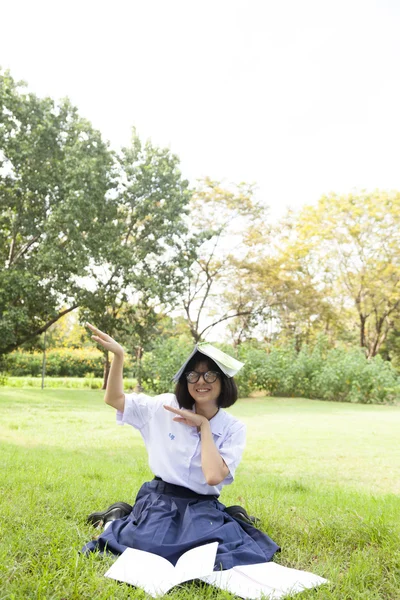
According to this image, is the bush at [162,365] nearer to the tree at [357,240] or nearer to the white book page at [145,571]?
the tree at [357,240]

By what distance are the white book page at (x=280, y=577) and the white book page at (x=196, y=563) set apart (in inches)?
4.8

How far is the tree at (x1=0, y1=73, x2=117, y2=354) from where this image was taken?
45.6 feet

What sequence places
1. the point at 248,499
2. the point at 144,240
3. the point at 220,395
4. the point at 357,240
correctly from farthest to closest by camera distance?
1. the point at 357,240
2. the point at 144,240
3. the point at 248,499
4. the point at 220,395

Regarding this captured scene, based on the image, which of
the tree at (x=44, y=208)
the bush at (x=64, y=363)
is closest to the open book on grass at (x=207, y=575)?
the tree at (x=44, y=208)

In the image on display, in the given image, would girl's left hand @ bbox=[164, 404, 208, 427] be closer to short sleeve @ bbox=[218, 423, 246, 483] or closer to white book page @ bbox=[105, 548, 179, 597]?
short sleeve @ bbox=[218, 423, 246, 483]

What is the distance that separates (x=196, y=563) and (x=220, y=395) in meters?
0.79

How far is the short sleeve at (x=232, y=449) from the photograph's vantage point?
8.39 feet

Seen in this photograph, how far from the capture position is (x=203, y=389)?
2682 millimetres

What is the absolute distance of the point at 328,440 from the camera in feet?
26.0

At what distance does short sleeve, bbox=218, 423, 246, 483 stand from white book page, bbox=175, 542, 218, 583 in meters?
0.35

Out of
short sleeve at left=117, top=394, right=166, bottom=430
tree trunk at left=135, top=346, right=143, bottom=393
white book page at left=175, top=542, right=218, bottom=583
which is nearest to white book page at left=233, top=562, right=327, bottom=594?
white book page at left=175, top=542, right=218, bottom=583

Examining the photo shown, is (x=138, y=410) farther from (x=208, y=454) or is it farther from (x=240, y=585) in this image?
(x=240, y=585)

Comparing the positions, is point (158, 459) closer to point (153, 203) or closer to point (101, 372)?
point (153, 203)

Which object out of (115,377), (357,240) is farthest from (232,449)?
(357,240)
